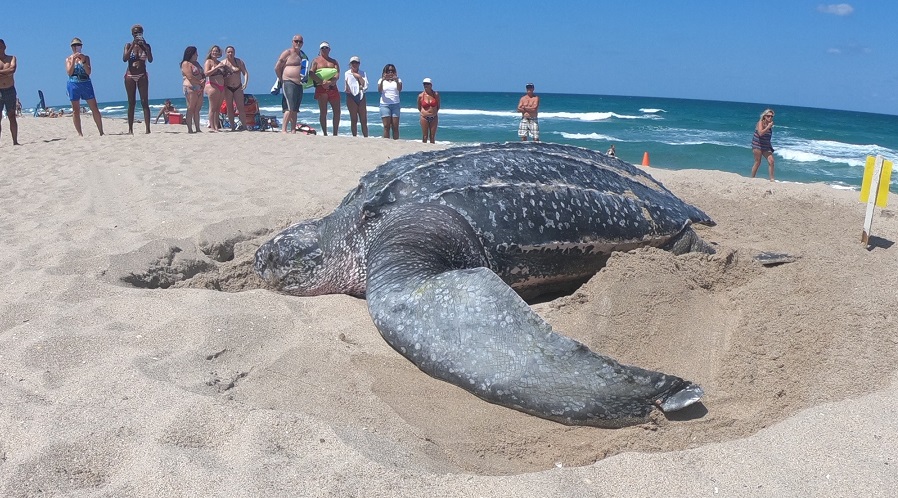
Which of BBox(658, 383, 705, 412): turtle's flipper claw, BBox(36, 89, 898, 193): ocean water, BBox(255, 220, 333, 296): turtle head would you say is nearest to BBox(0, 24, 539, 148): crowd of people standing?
BBox(36, 89, 898, 193): ocean water

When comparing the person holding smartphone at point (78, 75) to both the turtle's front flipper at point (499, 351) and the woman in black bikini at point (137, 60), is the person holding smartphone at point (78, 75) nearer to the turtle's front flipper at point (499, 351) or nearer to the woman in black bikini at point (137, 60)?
the woman in black bikini at point (137, 60)

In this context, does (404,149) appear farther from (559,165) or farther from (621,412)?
(621,412)

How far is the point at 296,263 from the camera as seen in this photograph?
131 inches

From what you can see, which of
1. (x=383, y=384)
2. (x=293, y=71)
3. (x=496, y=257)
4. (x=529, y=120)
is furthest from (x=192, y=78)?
(x=383, y=384)

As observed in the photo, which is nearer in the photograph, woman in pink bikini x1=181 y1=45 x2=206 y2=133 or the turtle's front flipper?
the turtle's front flipper

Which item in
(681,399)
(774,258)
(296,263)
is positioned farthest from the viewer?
(774,258)

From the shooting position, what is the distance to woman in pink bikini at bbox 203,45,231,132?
9969mm

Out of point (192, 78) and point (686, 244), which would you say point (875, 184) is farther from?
point (192, 78)

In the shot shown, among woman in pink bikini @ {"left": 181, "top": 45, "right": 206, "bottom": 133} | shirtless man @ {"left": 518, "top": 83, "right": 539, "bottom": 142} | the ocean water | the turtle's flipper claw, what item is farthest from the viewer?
the ocean water

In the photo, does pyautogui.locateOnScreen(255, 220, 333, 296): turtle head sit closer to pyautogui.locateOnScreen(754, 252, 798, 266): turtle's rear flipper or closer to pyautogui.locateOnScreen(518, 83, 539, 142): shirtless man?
pyautogui.locateOnScreen(754, 252, 798, 266): turtle's rear flipper

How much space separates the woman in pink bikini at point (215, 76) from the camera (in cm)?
997

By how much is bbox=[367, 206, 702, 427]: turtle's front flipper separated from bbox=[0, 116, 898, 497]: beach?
0.07 meters

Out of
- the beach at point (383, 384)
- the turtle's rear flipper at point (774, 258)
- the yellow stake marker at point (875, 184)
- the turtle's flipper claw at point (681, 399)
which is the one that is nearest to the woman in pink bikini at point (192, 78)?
the beach at point (383, 384)

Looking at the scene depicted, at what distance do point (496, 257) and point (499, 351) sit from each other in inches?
36.4
